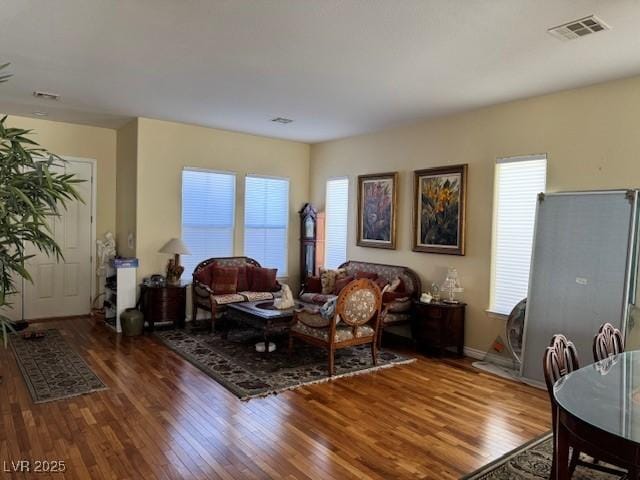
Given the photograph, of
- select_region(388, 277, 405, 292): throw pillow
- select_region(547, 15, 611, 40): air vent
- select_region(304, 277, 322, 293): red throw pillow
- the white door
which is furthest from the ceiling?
select_region(304, 277, 322, 293): red throw pillow

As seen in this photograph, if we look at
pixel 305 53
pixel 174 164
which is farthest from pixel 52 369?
pixel 305 53

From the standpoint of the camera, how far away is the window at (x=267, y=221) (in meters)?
7.23

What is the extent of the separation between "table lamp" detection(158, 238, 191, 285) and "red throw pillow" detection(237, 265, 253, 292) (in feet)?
2.67

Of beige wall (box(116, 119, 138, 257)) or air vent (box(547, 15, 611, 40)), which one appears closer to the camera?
air vent (box(547, 15, 611, 40))

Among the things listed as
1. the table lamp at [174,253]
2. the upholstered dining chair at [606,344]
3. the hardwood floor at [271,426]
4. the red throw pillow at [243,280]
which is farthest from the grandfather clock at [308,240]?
the upholstered dining chair at [606,344]

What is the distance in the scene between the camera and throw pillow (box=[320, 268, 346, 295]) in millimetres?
6355

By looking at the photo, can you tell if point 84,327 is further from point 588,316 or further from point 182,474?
point 588,316

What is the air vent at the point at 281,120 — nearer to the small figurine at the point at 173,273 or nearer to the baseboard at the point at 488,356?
the small figurine at the point at 173,273

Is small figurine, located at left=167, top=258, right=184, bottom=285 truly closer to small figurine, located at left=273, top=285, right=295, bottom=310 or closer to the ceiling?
small figurine, located at left=273, top=285, right=295, bottom=310

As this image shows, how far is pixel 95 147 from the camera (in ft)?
22.1

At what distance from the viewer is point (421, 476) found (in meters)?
2.65

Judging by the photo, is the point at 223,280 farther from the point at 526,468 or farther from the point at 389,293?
the point at 526,468

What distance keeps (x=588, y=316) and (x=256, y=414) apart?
121 inches

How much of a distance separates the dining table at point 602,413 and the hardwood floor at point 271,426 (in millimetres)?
959
